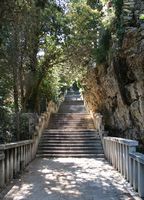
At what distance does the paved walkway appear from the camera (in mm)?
8555

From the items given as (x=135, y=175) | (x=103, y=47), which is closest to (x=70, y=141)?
(x=103, y=47)

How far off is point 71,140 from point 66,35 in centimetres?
550

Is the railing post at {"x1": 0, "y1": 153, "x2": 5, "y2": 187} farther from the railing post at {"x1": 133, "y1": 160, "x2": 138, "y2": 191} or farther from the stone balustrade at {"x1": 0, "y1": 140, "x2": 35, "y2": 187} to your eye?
the railing post at {"x1": 133, "y1": 160, "x2": 138, "y2": 191}

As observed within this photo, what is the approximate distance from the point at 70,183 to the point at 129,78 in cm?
556

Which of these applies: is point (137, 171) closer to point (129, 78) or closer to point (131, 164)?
point (131, 164)

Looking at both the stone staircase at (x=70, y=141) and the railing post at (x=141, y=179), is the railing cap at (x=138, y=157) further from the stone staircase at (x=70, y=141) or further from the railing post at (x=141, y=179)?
the stone staircase at (x=70, y=141)

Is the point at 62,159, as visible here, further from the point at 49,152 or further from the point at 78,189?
the point at 78,189

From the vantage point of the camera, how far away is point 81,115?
27328 millimetres

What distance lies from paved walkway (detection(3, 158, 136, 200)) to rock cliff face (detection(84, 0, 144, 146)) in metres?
2.27

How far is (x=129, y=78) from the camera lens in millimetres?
14453

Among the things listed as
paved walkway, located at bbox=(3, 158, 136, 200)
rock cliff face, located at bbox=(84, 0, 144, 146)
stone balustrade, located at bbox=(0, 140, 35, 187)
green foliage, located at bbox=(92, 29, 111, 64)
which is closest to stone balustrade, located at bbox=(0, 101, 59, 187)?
stone balustrade, located at bbox=(0, 140, 35, 187)

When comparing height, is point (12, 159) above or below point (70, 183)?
above

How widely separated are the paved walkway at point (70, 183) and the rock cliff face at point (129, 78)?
2269 mm

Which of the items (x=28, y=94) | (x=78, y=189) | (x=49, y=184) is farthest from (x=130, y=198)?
(x=28, y=94)
